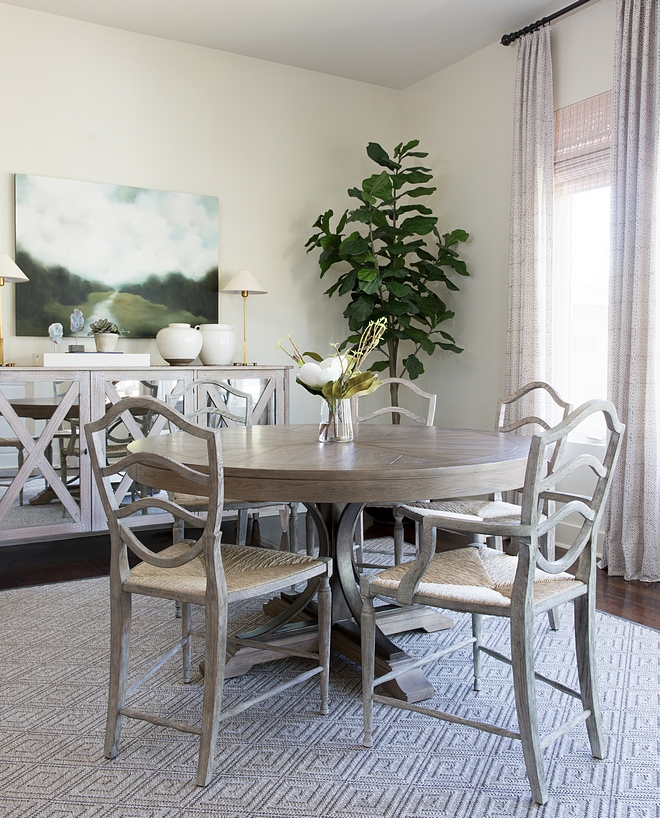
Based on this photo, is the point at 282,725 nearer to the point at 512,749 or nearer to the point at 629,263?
the point at 512,749

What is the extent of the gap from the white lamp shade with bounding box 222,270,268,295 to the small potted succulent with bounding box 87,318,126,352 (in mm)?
748

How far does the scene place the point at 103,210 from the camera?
168 inches

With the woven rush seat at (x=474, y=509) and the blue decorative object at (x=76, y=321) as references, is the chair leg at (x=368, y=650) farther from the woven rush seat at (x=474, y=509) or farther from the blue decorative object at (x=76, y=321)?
the blue decorative object at (x=76, y=321)

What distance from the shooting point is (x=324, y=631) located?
6.77ft

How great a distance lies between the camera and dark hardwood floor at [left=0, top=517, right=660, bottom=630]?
3.04 meters

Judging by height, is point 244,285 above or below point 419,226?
below

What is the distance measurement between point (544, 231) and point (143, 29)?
2679mm

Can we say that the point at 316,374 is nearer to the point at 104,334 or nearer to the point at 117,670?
the point at 117,670

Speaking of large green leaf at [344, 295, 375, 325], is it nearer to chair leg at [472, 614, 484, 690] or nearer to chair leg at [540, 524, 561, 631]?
chair leg at [540, 524, 561, 631]

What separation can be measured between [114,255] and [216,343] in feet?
2.65

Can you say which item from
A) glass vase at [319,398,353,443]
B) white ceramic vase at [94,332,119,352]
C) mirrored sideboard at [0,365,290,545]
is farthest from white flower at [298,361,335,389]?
white ceramic vase at [94,332,119,352]

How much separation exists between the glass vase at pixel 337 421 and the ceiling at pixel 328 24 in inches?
106

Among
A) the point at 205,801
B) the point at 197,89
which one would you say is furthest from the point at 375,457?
the point at 197,89

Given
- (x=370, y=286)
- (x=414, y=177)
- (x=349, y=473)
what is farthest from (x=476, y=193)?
(x=349, y=473)
